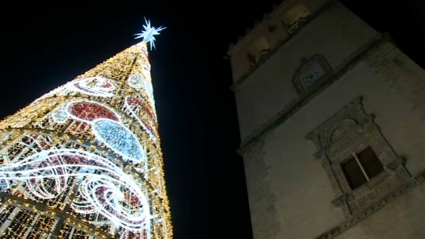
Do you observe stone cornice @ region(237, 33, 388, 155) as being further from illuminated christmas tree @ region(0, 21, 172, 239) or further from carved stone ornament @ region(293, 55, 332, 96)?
illuminated christmas tree @ region(0, 21, 172, 239)

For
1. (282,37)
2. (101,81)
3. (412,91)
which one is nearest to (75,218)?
(101,81)

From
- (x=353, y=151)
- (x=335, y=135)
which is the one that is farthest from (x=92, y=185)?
(x=335, y=135)

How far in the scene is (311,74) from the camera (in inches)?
637

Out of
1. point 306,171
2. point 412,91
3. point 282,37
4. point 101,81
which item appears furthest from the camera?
point 282,37

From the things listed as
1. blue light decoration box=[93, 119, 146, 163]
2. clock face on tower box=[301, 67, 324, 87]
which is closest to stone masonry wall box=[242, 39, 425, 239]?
clock face on tower box=[301, 67, 324, 87]

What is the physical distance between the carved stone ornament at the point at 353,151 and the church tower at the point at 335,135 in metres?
0.03

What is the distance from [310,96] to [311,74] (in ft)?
4.63

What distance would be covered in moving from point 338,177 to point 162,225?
660 cm

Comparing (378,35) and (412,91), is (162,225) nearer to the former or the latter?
(412,91)

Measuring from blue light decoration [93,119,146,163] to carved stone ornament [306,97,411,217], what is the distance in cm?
596

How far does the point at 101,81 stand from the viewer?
8.38 m

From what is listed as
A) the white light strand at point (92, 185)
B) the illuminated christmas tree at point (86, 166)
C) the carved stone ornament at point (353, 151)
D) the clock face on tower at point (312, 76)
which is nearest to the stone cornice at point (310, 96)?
the clock face on tower at point (312, 76)

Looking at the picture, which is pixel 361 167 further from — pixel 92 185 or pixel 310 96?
pixel 92 185

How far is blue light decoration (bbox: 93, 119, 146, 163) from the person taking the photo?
7152mm
